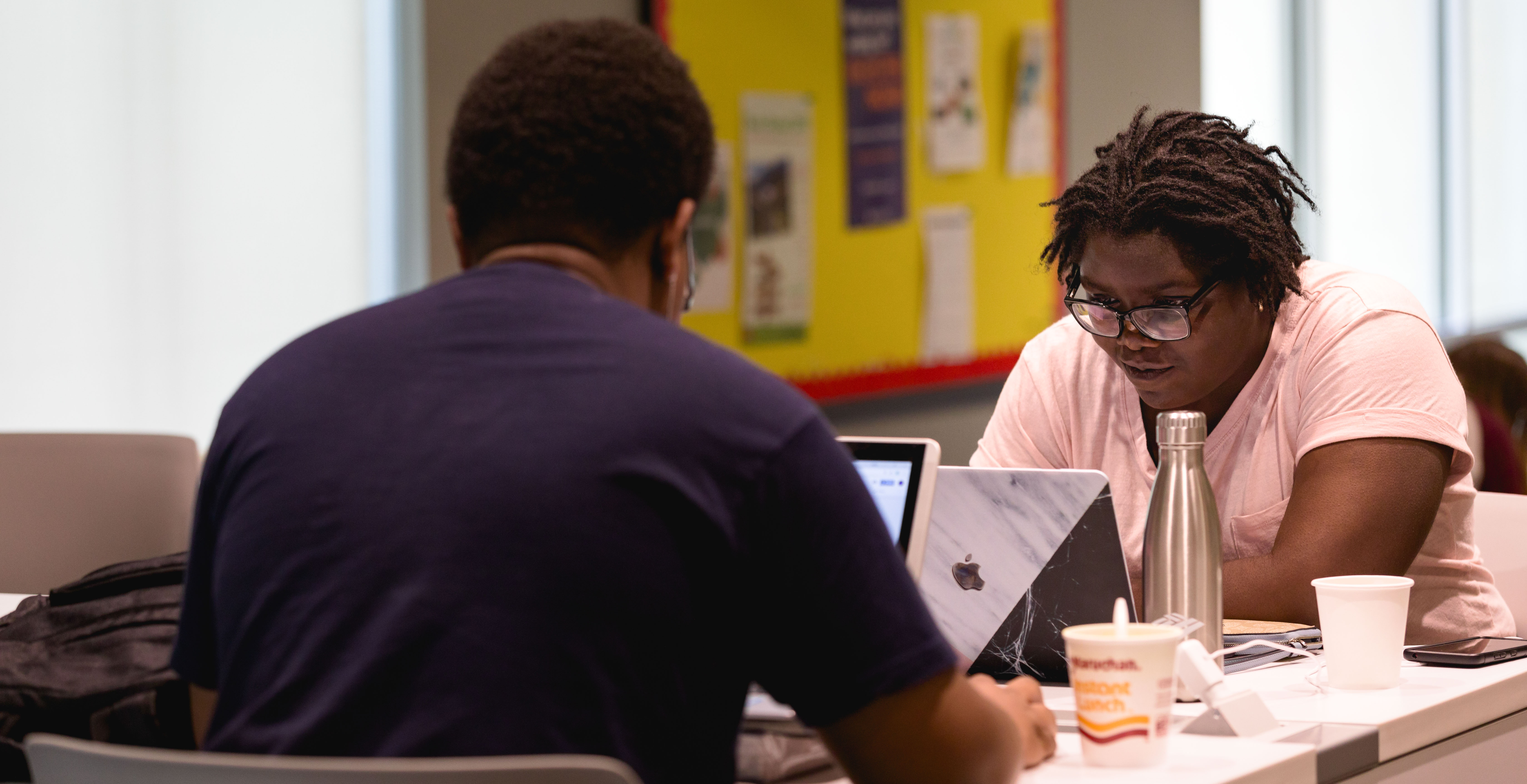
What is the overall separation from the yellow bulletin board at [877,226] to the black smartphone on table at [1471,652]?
5.30 feet

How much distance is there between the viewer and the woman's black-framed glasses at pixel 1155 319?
186 cm

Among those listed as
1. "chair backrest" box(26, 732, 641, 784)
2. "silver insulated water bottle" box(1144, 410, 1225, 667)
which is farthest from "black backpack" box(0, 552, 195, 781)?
"silver insulated water bottle" box(1144, 410, 1225, 667)

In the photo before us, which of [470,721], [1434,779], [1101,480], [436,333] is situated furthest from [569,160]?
[1434,779]

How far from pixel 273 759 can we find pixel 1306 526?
131 cm

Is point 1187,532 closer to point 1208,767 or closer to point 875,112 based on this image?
point 1208,767

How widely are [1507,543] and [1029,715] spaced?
122 cm

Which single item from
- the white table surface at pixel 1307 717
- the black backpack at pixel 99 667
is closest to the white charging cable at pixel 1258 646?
the white table surface at pixel 1307 717

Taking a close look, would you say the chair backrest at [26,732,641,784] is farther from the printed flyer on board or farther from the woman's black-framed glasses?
the printed flyer on board

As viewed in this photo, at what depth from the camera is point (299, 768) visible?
0.82m

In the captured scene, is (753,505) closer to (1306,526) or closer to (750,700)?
(750,700)

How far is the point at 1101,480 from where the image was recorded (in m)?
1.43

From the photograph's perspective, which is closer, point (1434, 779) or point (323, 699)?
point (323, 699)

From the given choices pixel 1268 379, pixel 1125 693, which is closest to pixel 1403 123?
pixel 1268 379

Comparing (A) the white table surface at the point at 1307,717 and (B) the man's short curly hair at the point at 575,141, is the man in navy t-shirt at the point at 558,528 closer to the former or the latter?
(B) the man's short curly hair at the point at 575,141
